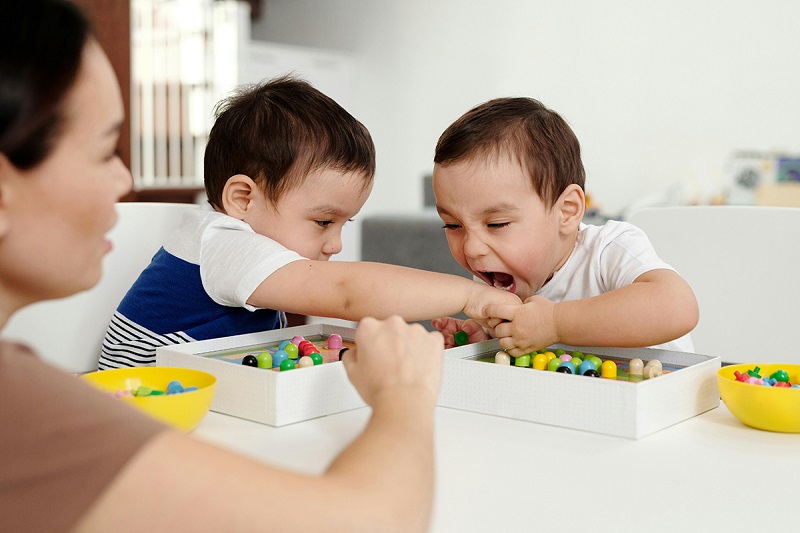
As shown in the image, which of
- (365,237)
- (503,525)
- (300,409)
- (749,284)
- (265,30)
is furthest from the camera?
(265,30)

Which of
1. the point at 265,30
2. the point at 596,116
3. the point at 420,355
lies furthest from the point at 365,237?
the point at 265,30

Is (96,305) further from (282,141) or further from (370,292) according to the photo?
(370,292)

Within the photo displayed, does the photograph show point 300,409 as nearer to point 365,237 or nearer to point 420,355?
point 420,355

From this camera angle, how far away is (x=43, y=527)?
46 centimetres

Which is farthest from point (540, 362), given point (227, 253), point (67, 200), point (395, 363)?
point (67, 200)

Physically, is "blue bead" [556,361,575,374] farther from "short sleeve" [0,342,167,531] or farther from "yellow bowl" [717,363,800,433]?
"short sleeve" [0,342,167,531]

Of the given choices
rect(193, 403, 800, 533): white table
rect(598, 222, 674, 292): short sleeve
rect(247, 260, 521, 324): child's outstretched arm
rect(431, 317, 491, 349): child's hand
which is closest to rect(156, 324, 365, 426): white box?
rect(193, 403, 800, 533): white table

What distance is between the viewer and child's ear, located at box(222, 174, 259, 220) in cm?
135

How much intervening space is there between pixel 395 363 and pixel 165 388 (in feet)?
1.11

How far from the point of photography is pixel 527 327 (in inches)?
41.6

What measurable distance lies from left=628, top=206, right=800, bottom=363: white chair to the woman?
975 millimetres

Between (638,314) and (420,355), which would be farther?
(638,314)

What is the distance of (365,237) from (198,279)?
2544 mm

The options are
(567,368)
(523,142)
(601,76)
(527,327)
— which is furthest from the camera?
(601,76)
